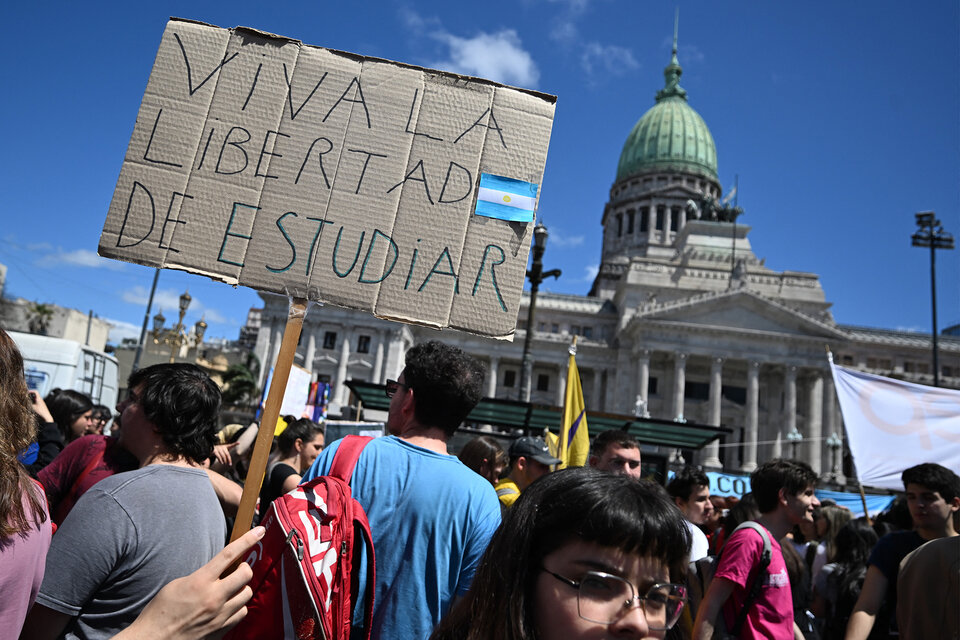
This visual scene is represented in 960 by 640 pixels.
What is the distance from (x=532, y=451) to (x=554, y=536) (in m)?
3.90

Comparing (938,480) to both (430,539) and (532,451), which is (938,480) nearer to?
(532,451)

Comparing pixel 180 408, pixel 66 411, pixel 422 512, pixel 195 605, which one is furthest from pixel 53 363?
pixel 195 605

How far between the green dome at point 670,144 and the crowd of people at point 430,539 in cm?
6952

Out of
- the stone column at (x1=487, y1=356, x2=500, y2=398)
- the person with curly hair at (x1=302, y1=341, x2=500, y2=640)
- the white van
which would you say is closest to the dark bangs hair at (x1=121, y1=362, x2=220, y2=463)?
the person with curly hair at (x1=302, y1=341, x2=500, y2=640)

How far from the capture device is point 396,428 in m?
3.04

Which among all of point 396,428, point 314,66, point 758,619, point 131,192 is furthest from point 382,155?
point 758,619

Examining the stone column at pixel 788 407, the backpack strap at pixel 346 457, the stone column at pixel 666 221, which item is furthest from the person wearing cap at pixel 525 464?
the stone column at pixel 666 221

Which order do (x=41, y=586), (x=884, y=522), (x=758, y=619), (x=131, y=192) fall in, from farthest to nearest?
(x=884, y=522), (x=758, y=619), (x=131, y=192), (x=41, y=586)

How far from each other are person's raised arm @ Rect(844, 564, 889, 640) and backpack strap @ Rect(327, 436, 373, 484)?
3.12 meters

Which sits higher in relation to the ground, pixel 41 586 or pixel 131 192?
pixel 131 192

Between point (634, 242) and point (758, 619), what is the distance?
68.8 m

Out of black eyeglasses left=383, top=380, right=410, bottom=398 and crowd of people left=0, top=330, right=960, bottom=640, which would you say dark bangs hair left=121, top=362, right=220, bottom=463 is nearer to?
crowd of people left=0, top=330, right=960, bottom=640

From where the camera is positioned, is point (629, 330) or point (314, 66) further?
point (629, 330)

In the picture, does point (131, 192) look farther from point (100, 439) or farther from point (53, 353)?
point (53, 353)
